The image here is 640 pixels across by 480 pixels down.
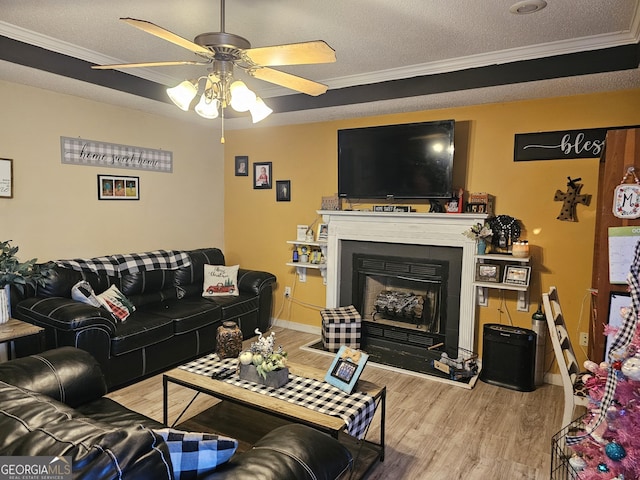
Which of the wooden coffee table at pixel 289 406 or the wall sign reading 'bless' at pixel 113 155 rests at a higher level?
the wall sign reading 'bless' at pixel 113 155

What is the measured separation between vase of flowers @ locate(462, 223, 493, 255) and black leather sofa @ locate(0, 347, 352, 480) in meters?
2.60

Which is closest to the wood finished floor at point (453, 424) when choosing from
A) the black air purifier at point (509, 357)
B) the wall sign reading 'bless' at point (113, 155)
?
the black air purifier at point (509, 357)

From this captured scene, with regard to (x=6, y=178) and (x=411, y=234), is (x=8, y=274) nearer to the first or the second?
(x=6, y=178)

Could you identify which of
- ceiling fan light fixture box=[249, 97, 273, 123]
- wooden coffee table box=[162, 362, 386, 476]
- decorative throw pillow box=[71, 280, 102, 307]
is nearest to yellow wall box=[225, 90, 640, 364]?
wooden coffee table box=[162, 362, 386, 476]

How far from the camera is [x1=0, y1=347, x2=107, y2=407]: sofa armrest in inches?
77.5

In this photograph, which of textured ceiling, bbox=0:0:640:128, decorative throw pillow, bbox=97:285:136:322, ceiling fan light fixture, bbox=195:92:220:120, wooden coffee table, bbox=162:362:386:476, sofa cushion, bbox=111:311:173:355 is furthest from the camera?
decorative throw pillow, bbox=97:285:136:322

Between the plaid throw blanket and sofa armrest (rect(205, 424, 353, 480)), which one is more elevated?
the plaid throw blanket

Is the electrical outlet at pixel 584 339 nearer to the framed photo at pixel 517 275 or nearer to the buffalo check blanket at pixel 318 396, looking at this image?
the framed photo at pixel 517 275

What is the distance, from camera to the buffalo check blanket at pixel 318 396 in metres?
2.16

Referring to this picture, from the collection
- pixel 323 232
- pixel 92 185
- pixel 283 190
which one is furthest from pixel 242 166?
pixel 92 185

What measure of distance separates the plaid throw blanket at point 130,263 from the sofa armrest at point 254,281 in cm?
60

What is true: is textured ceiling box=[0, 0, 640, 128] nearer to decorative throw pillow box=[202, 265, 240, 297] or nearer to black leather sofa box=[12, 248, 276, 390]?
black leather sofa box=[12, 248, 276, 390]

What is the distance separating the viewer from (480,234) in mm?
3672

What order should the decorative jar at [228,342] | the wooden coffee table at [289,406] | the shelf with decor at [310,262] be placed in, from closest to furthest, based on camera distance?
the wooden coffee table at [289,406]
the decorative jar at [228,342]
the shelf with decor at [310,262]
